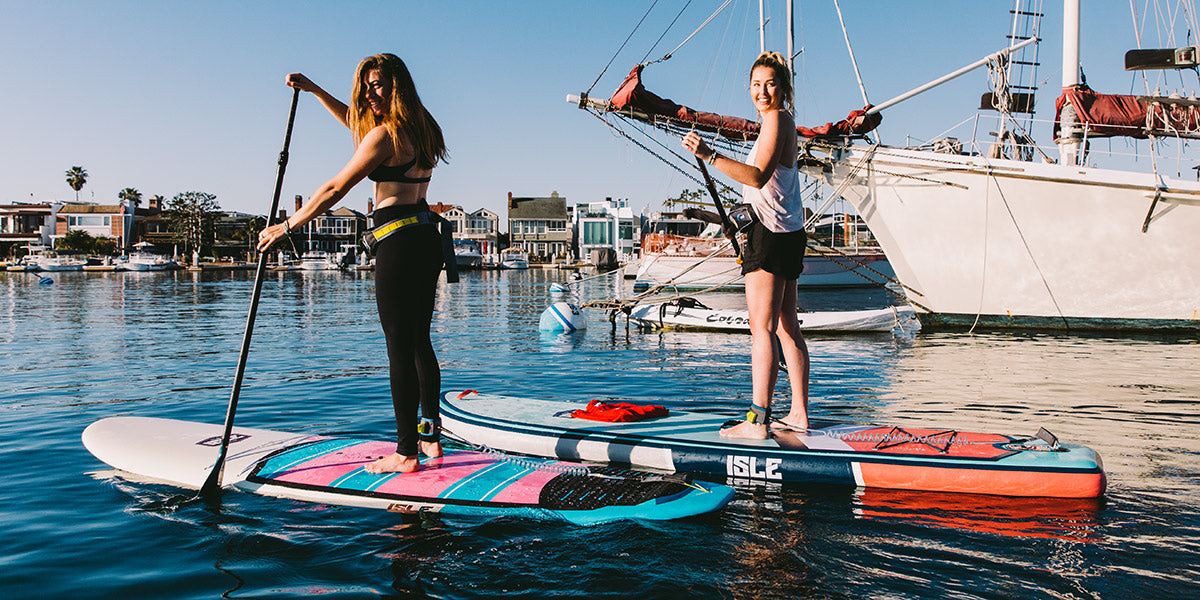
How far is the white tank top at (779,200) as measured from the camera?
480 centimetres

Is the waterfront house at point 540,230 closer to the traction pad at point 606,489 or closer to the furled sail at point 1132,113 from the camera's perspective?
the furled sail at point 1132,113

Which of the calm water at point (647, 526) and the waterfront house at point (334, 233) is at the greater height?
the waterfront house at point (334, 233)

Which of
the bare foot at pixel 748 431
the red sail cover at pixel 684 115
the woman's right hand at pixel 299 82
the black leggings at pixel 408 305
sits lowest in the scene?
the bare foot at pixel 748 431

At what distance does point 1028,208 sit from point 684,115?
7416 mm

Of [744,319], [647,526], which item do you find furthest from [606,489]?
[744,319]

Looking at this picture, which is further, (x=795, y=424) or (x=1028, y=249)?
(x=1028, y=249)

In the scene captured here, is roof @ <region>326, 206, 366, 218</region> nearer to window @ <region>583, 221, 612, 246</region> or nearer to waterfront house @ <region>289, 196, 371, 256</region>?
waterfront house @ <region>289, 196, 371, 256</region>

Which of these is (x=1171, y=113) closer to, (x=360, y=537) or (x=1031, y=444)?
(x=1031, y=444)

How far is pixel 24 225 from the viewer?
9331 cm

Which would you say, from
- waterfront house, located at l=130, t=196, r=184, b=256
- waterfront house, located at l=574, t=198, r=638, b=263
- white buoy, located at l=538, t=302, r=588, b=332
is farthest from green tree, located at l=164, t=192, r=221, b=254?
white buoy, located at l=538, t=302, r=588, b=332

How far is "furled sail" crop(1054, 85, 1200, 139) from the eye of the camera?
1620cm

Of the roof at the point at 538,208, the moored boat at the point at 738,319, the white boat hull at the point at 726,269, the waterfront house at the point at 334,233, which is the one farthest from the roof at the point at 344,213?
the moored boat at the point at 738,319

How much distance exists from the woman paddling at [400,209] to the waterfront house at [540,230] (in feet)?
322

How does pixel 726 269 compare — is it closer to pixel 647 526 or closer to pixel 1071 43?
pixel 1071 43
